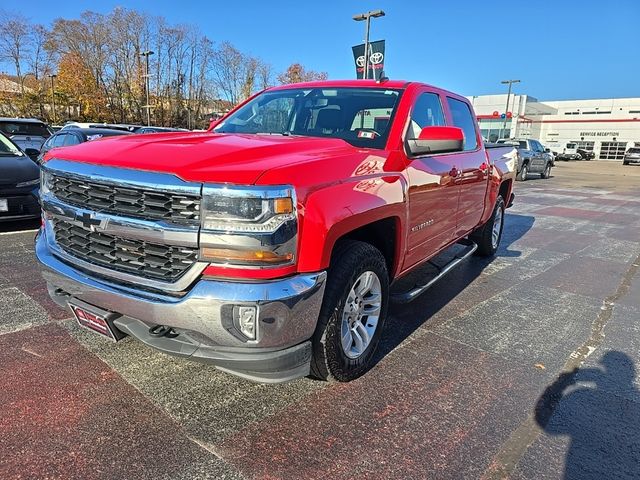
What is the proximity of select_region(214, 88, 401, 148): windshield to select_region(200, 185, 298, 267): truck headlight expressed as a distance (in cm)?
129

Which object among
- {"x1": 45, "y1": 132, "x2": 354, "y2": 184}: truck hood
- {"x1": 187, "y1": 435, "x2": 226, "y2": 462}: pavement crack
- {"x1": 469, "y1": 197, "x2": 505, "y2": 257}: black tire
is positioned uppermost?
{"x1": 45, "y1": 132, "x2": 354, "y2": 184}: truck hood

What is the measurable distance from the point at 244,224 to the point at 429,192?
188 cm

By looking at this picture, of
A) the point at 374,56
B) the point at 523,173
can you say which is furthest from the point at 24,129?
the point at 523,173

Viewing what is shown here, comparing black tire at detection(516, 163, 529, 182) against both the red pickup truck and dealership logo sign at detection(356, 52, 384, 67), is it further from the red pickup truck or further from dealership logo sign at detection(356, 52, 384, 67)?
the red pickup truck

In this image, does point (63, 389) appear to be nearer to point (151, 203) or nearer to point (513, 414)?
point (151, 203)

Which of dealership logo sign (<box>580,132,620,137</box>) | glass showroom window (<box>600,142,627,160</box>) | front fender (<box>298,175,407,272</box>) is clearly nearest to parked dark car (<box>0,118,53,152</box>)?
front fender (<box>298,175,407,272</box>)

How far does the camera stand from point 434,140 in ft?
10.8

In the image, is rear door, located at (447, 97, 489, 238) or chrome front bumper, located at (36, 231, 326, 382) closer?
chrome front bumper, located at (36, 231, 326, 382)

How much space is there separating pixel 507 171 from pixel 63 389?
579 cm

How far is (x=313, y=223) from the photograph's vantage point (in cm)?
233

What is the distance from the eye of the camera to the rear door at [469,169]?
4469 mm

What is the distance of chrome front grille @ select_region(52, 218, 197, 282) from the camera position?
89.7 inches

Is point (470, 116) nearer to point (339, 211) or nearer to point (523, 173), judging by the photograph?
point (339, 211)

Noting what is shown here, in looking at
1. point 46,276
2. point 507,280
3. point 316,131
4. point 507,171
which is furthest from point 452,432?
point 507,171
